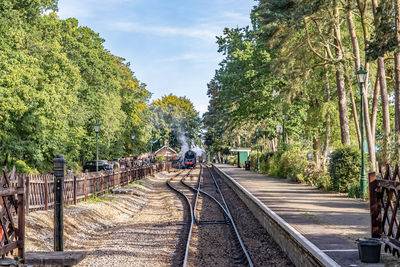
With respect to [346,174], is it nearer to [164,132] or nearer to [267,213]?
[267,213]

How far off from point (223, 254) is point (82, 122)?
98.8 ft

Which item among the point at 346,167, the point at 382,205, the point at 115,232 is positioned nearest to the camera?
the point at 382,205

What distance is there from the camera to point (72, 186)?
18.2 metres

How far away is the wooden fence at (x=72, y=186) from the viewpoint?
47.4 feet

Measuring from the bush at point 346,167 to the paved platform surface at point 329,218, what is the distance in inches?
25.8

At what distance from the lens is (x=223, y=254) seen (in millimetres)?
11344

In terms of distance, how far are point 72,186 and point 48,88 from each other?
13437mm

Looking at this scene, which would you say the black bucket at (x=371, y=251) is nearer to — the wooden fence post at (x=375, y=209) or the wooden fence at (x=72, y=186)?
the wooden fence post at (x=375, y=209)

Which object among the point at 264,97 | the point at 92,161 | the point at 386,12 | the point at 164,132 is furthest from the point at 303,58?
the point at 164,132

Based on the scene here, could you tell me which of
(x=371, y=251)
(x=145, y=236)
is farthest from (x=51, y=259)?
(x=371, y=251)

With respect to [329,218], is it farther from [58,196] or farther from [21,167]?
[21,167]

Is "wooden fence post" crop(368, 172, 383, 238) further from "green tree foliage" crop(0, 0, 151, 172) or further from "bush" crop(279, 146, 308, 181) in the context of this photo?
"green tree foliage" crop(0, 0, 151, 172)

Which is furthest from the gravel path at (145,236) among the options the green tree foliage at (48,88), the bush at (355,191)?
the green tree foliage at (48,88)

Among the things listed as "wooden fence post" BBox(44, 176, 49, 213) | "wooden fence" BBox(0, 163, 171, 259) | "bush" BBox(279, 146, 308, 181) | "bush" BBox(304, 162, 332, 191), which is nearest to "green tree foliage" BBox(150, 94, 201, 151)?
"wooden fence" BBox(0, 163, 171, 259)
